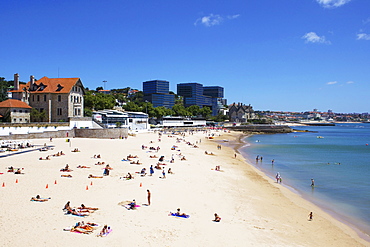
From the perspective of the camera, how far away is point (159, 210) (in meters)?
14.7

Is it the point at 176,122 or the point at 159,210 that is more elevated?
the point at 176,122

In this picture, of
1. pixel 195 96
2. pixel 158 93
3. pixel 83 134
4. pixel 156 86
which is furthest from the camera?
pixel 195 96

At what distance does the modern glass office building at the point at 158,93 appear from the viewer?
14366 cm

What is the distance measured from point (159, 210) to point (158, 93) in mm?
131773

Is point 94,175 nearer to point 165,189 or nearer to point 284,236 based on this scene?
point 165,189

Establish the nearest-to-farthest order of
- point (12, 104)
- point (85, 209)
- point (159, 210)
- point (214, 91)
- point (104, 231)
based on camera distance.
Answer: point (104, 231) < point (85, 209) < point (159, 210) < point (12, 104) < point (214, 91)

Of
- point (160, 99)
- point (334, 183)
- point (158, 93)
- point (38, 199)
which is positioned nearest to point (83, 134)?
point (38, 199)

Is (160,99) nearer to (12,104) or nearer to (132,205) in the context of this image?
(12,104)

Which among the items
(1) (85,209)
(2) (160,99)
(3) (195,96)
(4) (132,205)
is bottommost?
(4) (132,205)

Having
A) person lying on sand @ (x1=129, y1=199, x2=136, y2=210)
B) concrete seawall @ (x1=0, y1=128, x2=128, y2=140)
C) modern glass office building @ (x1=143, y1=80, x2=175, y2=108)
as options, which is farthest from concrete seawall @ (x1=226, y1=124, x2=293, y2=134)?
person lying on sand @ (x1=129, y1=199, x2=136, y2=210)

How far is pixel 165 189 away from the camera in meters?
18.8

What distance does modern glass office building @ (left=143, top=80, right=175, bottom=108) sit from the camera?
143663 mm

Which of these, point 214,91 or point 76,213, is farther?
point 214,91

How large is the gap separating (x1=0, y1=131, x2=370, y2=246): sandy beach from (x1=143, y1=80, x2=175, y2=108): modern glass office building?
11918cm
